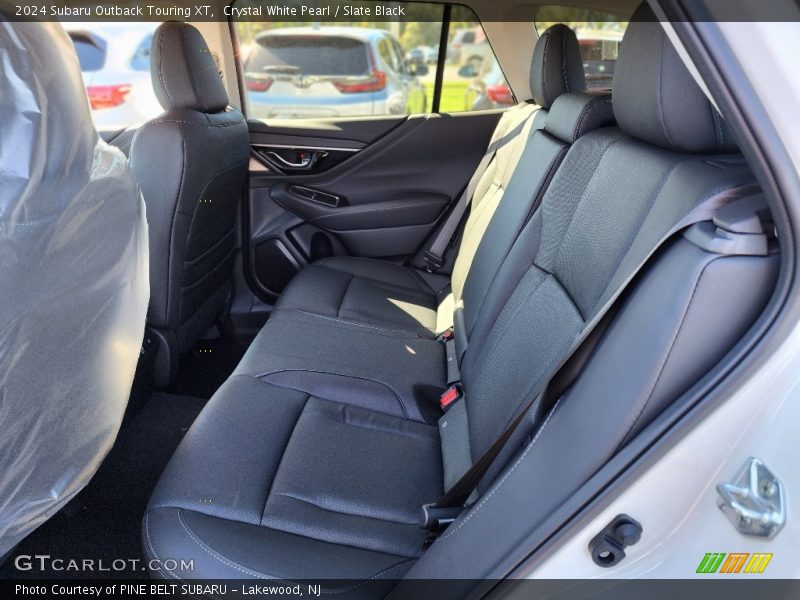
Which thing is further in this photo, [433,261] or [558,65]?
[433,261]

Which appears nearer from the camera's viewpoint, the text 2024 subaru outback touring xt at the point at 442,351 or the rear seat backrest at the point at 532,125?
the text 2024 subaru outback touring xt at the point at 442,351

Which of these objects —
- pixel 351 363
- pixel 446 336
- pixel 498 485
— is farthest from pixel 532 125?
pixel 498 485

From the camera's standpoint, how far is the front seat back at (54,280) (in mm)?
1067

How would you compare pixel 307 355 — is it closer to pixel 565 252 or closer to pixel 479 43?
pixel 565 252

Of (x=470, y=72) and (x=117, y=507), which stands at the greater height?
(x=470, y=72)

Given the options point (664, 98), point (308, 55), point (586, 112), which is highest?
point (664, 98)

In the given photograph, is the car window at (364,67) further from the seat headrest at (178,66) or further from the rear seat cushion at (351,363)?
the rear seat cushion at (351,363)

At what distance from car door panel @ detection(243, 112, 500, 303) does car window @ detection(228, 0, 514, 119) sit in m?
0.09

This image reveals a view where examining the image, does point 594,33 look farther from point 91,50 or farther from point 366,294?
point 91,50

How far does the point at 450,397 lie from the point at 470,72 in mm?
1624

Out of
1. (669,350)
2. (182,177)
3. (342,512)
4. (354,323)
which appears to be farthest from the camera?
(354,323)

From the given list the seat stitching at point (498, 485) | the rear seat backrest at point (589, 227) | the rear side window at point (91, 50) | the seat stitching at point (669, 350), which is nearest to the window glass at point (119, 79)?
the rear side window at point (91, 50)

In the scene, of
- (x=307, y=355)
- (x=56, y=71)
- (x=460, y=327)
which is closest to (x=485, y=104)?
(x=460, y=327)

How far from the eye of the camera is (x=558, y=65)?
2.00 metres
